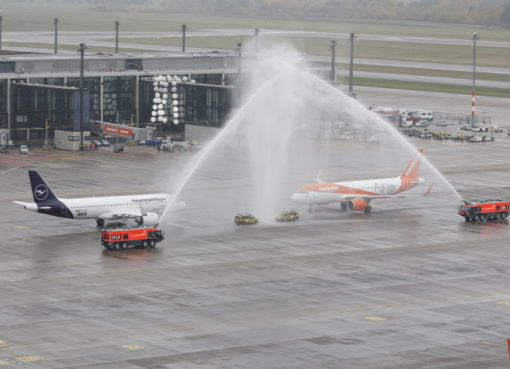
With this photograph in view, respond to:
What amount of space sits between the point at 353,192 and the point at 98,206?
84.4ft

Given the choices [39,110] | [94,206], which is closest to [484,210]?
[94,206]

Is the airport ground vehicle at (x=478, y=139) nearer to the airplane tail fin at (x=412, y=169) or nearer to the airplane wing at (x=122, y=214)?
the airplane tail fin at (x=412, y=169)

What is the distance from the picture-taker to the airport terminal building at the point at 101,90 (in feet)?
557

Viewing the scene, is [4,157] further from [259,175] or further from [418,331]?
[418,331]

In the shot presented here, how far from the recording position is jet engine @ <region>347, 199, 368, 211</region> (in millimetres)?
116375

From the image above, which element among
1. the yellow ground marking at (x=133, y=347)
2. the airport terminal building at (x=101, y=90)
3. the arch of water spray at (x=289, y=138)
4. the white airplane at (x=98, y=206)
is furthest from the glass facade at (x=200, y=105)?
the yellow ground marking at (x=133, y=347)

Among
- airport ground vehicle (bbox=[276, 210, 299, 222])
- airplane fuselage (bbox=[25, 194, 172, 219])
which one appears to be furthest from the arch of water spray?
airplane fuselage (bbox=[25, 194, 172, 219])

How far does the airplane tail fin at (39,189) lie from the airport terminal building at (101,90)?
6514cm

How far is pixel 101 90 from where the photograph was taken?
180875mm

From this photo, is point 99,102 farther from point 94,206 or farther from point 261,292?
point 261,292

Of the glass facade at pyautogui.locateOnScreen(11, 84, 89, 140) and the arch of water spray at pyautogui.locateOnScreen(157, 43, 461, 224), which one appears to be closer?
the arch of water spray at pyautogui.locateOnScreen(157, 43, 461, 224)

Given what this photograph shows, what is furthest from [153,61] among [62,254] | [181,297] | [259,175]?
[181,297]

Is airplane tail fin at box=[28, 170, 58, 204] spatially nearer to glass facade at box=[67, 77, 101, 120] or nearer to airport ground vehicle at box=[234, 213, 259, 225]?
airport ground vehicle at box=[234, 213, 259, 225]

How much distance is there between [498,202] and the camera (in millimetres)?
112938
